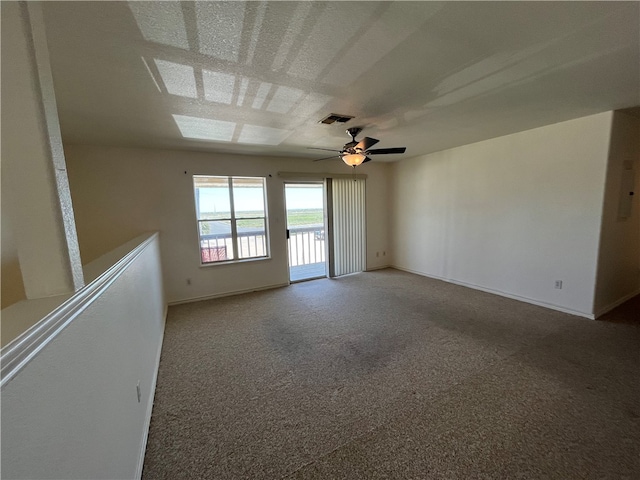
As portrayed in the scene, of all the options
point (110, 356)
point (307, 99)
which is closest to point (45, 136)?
point (110, 356)

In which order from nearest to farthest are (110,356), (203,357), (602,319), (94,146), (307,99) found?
(110,356) → (307,99) → (203,357) → (602,319) → (94,146)

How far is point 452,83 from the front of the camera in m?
2.10

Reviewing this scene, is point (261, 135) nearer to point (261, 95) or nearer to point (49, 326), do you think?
point (261, 95)

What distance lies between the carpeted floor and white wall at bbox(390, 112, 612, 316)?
548mm

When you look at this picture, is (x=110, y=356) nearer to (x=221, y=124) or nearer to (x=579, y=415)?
(x=221, y=124)

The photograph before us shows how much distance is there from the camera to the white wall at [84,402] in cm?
57

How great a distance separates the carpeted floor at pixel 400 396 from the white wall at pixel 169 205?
1005mm

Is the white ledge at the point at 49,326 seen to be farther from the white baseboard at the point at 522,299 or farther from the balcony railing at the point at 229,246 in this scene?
the white baseboard at the point at 522,299

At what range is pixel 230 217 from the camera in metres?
4.49

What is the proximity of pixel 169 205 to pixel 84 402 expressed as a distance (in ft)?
11.9

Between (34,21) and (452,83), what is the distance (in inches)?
94.7

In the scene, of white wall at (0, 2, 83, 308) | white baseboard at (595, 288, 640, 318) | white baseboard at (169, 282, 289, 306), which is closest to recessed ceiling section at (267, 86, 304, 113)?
white wall at (0, 2, 83, 308)

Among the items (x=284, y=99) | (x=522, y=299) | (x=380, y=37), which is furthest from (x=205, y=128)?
(x=522, y=299)

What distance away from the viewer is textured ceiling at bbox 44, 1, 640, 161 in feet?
4.38
